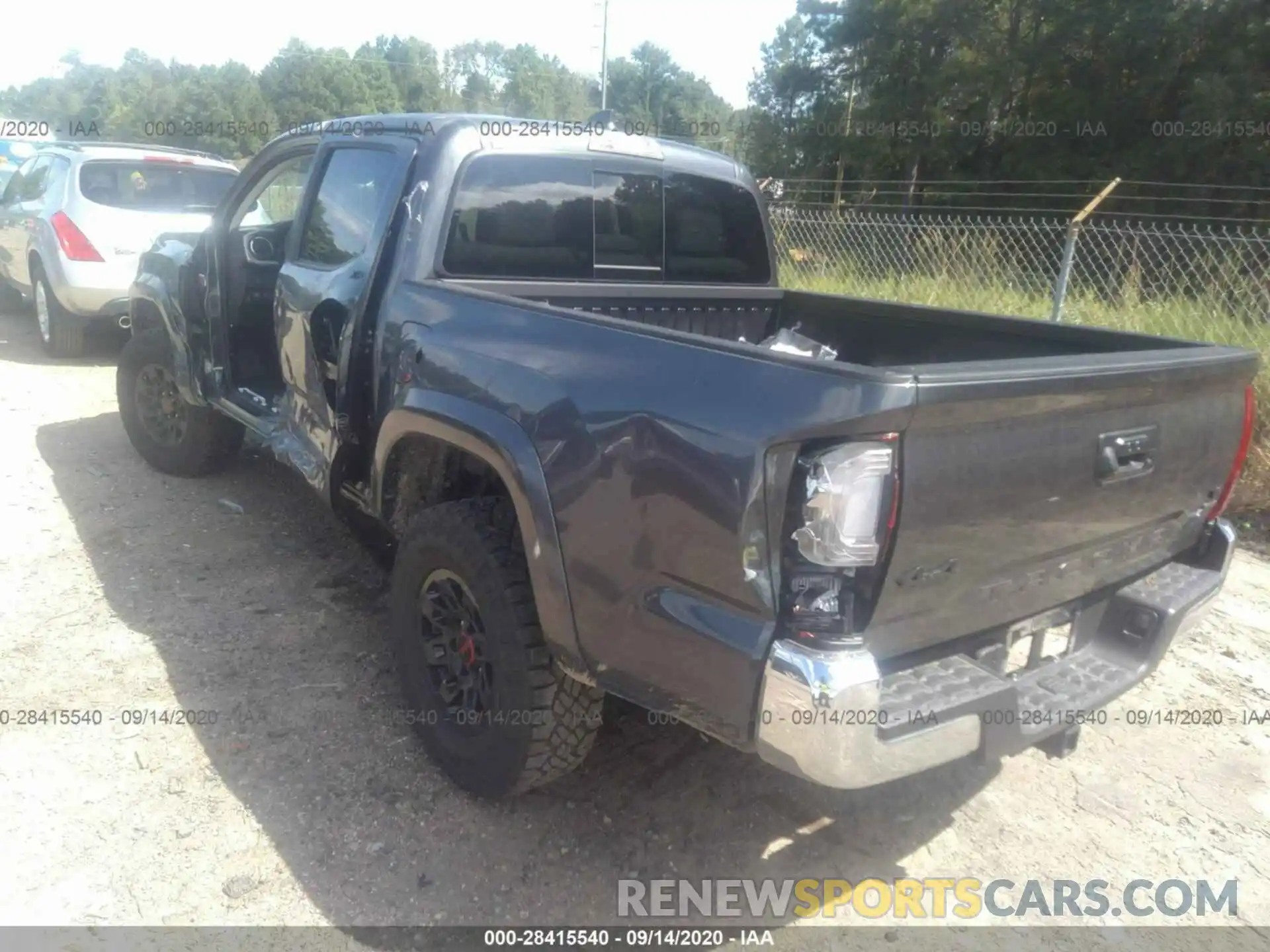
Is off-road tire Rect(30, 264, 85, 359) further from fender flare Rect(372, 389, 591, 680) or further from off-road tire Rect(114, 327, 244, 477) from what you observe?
fender flare Rect(372, 389, 591, 680)

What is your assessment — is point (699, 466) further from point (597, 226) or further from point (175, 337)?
point (175, 337)

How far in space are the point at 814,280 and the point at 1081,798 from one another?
730 centimetres

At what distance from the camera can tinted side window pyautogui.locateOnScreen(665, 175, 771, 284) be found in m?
3.87

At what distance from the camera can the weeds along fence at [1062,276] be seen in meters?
6.13

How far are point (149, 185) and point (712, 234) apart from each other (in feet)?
19.3

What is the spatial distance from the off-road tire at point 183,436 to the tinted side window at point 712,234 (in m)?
2.62

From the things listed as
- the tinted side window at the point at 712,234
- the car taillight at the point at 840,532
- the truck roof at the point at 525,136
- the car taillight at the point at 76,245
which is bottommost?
the car taillight at the point at 76,245

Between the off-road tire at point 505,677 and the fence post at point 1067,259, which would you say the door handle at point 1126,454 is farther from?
the fence post at point 1067,259

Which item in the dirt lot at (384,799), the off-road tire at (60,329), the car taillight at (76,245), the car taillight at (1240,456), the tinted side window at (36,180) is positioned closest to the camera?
the dirt lot at (384,799)

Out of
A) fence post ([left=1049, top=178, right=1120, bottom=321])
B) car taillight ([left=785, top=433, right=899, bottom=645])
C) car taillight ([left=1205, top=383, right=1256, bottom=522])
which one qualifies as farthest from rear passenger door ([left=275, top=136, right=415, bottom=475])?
fence post ([left=1049, top=178, right=1120, bottom=321])

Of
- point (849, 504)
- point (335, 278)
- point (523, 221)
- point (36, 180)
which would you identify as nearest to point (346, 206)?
point (335, 278)

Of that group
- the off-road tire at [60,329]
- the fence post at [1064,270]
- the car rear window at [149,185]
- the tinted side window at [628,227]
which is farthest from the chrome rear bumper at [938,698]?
the off-road tire at [60,329]

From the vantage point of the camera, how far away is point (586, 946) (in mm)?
2410

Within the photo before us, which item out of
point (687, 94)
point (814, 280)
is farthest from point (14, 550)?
point (687, 94)
